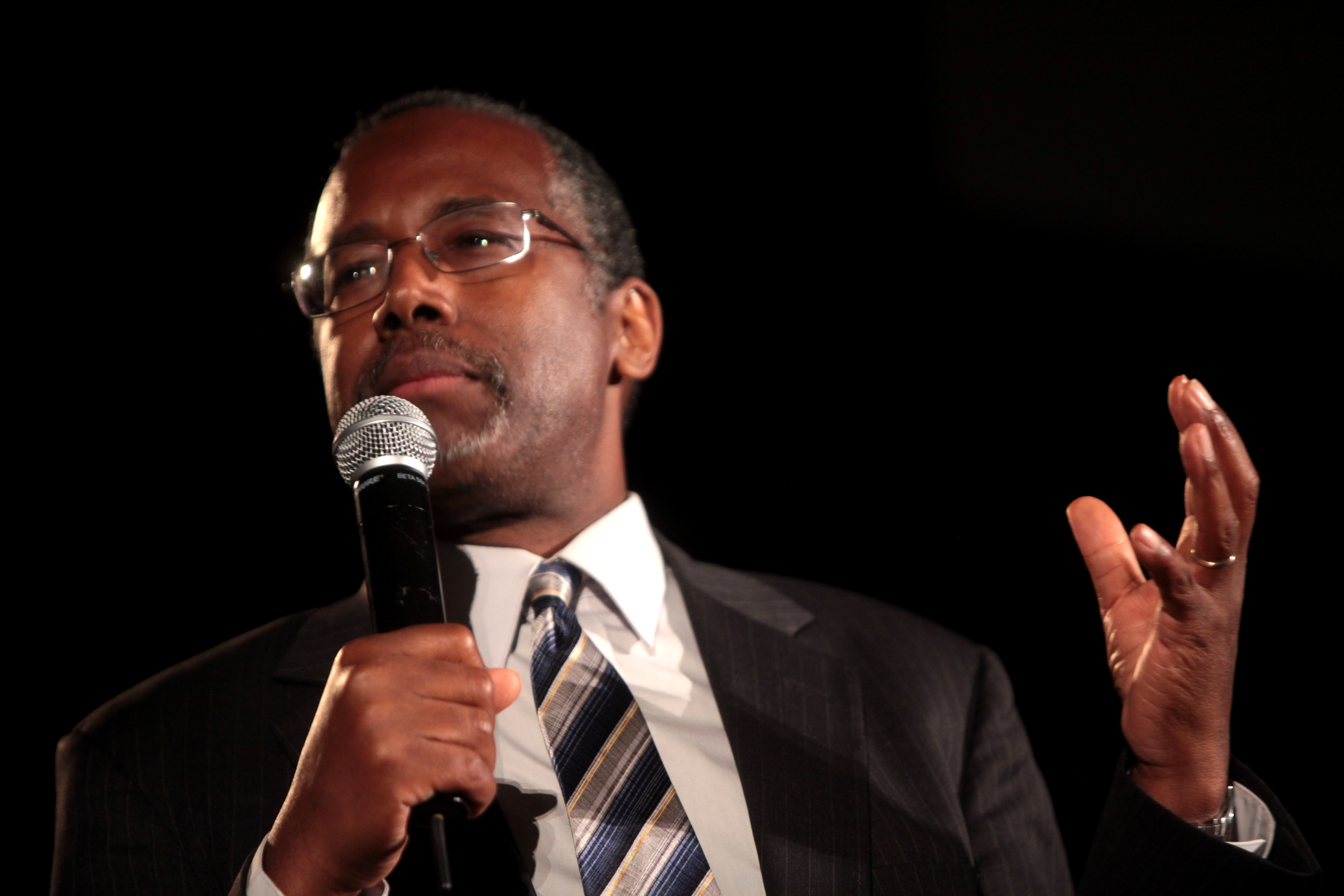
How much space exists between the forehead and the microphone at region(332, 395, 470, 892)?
2.74 feet

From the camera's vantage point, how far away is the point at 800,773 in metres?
1.75

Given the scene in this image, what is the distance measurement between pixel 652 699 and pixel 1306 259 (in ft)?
6.20

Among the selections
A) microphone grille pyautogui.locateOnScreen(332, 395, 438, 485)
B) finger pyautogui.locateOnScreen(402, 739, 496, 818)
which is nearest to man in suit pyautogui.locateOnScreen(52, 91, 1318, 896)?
finger pyautogui.locateOnScreen(402, 739, 496, 818)

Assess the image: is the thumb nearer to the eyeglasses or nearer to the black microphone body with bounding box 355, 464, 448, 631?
the black microphone body with bounding box 355, 464, 448, 631

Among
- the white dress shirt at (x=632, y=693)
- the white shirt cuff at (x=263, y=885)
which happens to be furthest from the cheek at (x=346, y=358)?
the white shirt cuff at (x=263, y=885)

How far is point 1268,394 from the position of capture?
7.80ft

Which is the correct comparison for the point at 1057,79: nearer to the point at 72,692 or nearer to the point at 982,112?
the point at 982,112

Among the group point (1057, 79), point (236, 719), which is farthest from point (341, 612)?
point (1057, 79)

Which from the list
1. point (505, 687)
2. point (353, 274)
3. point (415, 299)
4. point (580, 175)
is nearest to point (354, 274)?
point (353, 274)

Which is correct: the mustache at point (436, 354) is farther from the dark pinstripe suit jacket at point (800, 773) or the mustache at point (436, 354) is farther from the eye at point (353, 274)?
the dark pinstripe suit jacket at point (800, 773)

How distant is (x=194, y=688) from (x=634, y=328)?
3.92ft

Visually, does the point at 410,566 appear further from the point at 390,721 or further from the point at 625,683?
the point at 625,683

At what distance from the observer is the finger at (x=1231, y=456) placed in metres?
1.44

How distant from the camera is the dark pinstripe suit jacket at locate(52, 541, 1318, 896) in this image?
1.54 metres
